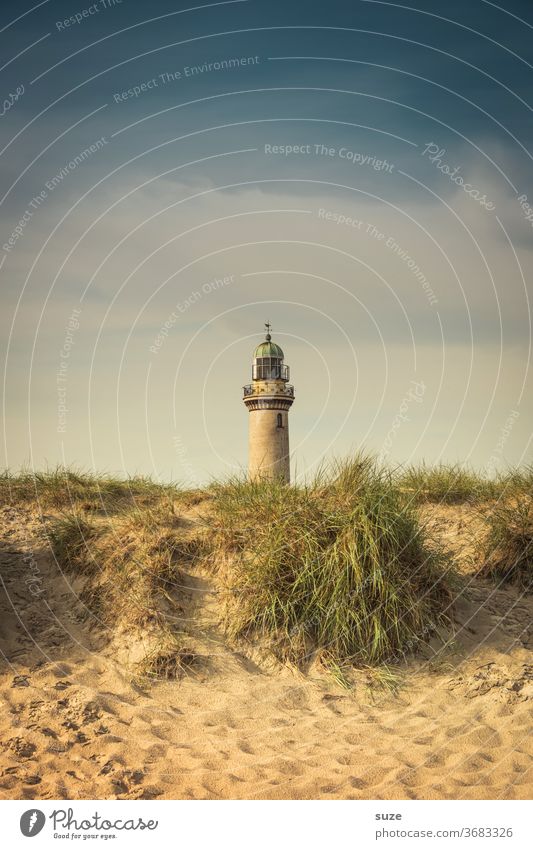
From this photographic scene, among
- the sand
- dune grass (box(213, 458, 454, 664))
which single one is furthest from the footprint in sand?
dune grass (box(213, 458, 454, 664))

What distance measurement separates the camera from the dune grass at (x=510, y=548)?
30.7 ft

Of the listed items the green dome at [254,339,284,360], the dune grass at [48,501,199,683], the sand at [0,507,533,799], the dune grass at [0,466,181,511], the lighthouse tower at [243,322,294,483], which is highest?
the green dome at [254,339,284,360]

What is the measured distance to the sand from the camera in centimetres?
557

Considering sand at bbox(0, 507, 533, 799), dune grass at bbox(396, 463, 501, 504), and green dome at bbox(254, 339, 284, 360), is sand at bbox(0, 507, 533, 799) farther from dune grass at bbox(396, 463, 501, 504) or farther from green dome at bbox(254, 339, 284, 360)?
green dome at bbox(254, 339, 284, 360)

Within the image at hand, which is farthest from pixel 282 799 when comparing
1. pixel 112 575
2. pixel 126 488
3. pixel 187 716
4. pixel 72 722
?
pixel 126 488

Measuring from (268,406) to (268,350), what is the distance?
3015 mm

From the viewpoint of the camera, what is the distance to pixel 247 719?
22.3ft

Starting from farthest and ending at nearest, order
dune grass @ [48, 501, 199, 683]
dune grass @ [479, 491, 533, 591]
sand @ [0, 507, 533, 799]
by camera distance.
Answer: dune grass @ [479, 491, 533, 591] → dune grass @ [48, 501, 199, 683] → sand @ [0, 507, 533, 799]

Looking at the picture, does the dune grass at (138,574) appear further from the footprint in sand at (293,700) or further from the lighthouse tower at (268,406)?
the lighthouse tower at (268,406)

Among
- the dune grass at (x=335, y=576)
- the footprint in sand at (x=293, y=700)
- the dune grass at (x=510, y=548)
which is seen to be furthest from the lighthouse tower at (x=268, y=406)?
the footprint in sand at (x=293, y=700)

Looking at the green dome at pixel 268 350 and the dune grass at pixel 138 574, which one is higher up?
the green dome at pixel 268 350

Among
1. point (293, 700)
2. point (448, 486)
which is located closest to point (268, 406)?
point (448, 486)

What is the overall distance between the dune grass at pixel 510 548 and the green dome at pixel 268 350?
75.3 ft

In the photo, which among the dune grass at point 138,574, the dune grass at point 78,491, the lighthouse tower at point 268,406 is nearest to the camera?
the dune grass at point 138,574
